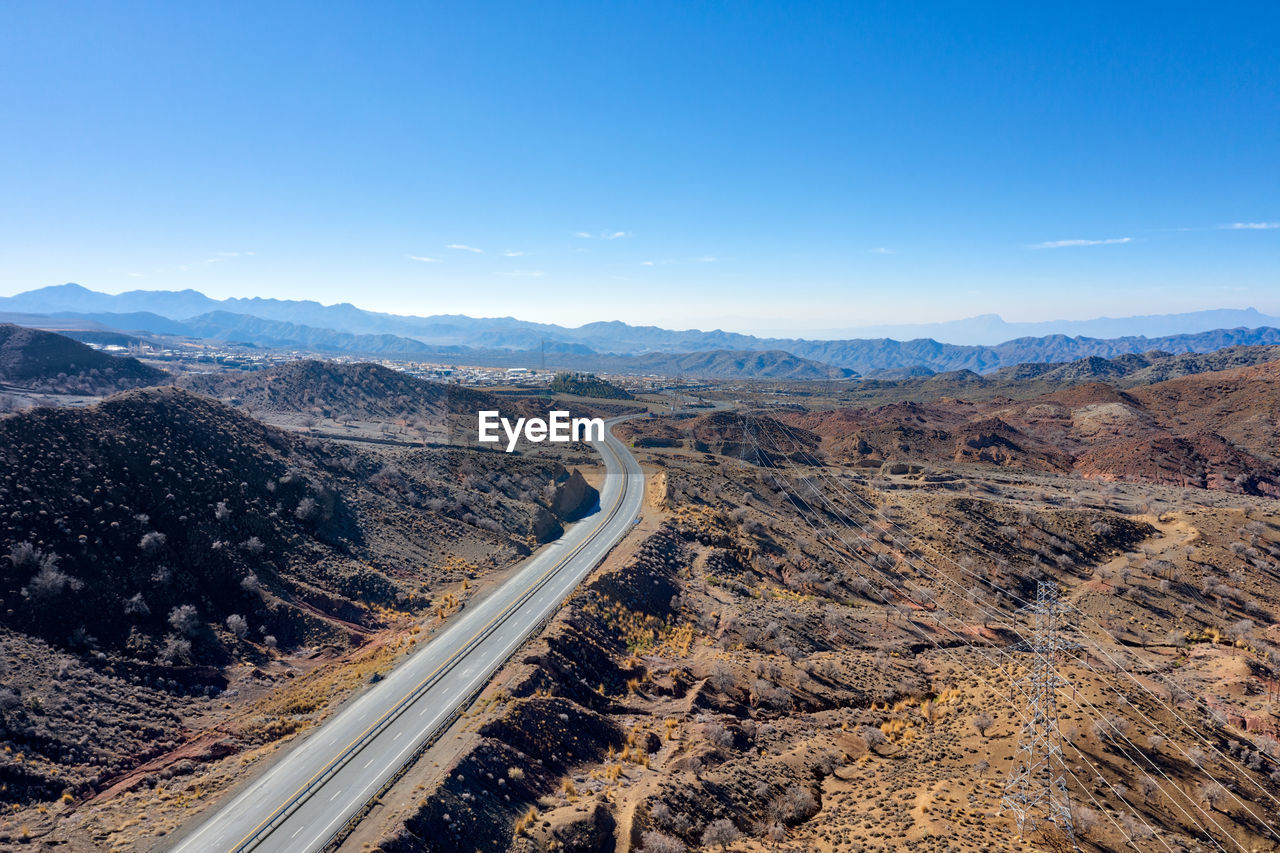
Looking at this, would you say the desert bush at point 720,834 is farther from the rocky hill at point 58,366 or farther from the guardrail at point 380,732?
the rocky hill at point 58,366

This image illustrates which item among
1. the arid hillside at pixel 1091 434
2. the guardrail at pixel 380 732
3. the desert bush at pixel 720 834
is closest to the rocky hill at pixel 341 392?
the arid hillside at pixel 1091 434

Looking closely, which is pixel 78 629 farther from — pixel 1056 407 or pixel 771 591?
pixel 1056 407

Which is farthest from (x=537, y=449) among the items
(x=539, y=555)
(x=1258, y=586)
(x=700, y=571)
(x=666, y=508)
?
(x=1258, y=586)

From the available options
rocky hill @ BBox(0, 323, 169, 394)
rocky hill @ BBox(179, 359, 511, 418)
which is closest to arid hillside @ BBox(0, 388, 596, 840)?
rocky hill @ BBox(179, 359, 511, 418)

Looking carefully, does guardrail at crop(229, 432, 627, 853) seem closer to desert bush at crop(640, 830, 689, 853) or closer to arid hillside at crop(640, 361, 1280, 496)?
desert bush at crop(640, 830, 689, 853)

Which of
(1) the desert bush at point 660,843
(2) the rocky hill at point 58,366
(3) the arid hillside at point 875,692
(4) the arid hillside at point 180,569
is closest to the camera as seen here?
(1) the desert bush at point 660,843

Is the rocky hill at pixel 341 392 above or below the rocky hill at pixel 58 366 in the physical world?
below
